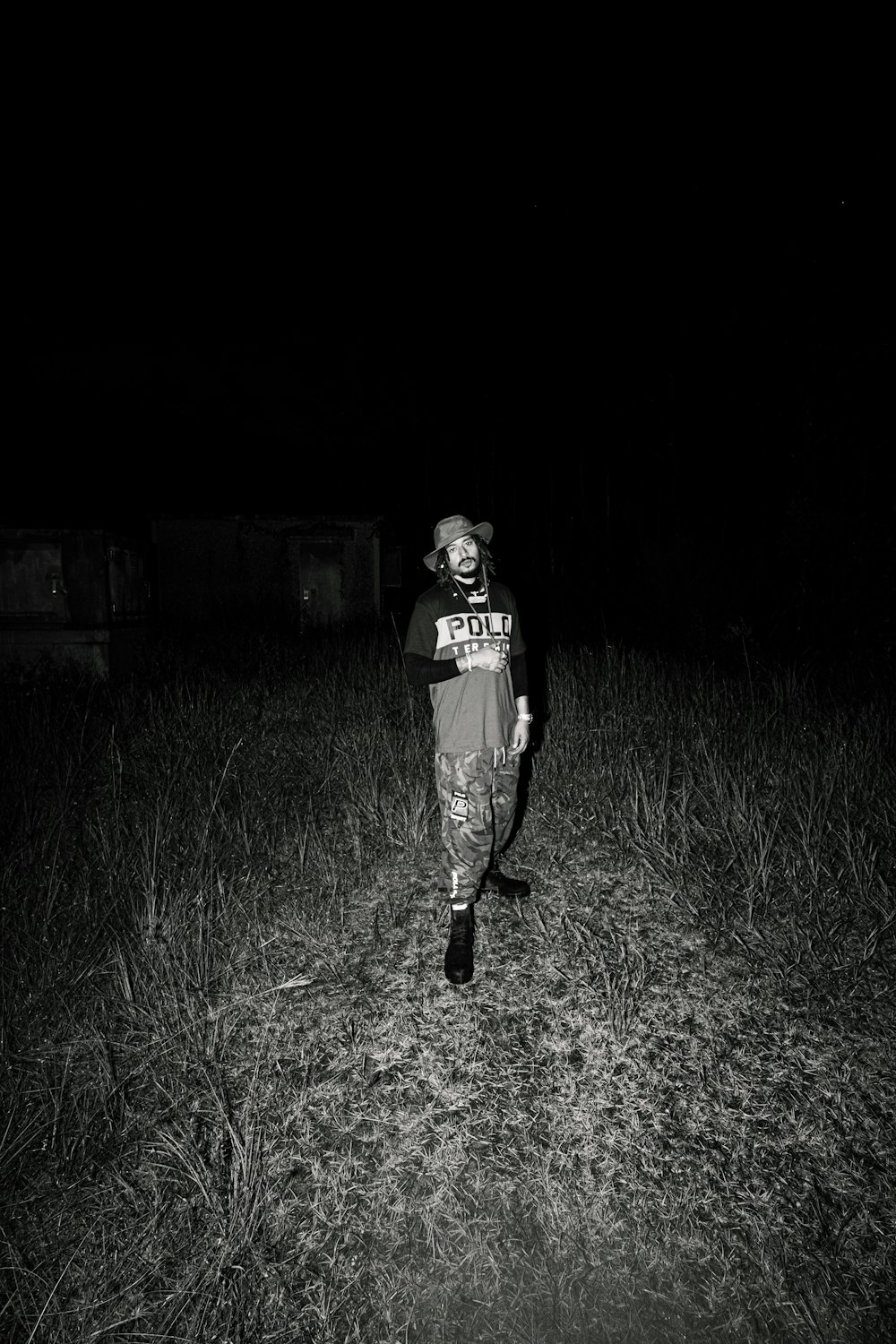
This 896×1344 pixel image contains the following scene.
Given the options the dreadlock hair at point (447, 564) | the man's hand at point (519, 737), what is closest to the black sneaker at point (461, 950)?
the man's hand at point (519, 737)

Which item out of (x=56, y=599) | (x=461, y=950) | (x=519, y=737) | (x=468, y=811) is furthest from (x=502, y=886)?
(x=56, y=599)

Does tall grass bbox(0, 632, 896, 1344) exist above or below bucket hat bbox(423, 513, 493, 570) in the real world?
below

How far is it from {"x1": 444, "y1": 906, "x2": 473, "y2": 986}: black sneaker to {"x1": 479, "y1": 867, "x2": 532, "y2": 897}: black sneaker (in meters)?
0.48

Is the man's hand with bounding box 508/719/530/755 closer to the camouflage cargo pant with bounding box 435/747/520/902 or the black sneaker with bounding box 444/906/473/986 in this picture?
the camouflage cargo pant with bounding box 435/747/520/902

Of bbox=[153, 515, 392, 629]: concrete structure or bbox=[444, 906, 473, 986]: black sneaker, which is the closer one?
bbox=[444, 906, 473, 986]: black sneaker

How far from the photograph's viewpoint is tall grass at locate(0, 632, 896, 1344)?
173cm

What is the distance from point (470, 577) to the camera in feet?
9.81

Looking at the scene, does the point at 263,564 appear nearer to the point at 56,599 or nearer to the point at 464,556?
the point at 56,599

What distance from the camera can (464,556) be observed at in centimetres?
291

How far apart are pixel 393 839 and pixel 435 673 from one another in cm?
163

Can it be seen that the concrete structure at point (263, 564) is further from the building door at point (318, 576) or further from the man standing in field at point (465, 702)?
the man standing in field at point (465, 702)

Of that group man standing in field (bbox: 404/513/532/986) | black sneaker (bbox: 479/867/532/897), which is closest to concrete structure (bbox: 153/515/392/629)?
black sneaker (bbox: 479/867/532/897)

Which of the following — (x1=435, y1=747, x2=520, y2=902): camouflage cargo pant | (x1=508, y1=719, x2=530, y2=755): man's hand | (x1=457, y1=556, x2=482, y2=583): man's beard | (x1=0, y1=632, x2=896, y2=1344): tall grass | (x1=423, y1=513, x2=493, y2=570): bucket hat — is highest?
(x1=423, y1=513, x2=493, y2=570): bucket hat

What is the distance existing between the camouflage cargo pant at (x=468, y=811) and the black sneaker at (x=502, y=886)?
508 millimetres
